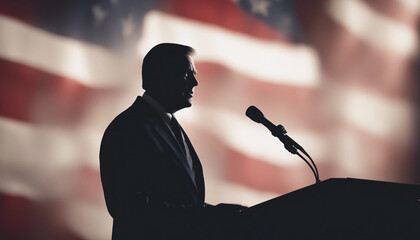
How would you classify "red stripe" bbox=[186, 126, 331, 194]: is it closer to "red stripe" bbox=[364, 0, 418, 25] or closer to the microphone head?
"red stripe" bbox=[364, 0, 418, 25]

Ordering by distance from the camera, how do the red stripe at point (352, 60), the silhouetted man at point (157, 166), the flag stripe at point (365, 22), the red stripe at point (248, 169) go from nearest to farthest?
the silhouetted man at point (157, 166) < the red stripe at point (248, 169) < the red stripe at point (352, 60) < the flag stripe at point (365, 22)

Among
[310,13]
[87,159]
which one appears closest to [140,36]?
[87,159]

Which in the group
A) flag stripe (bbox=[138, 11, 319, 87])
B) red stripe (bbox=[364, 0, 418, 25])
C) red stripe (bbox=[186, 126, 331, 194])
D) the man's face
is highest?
red stripe (bbox=[364, 0, 418, 25])

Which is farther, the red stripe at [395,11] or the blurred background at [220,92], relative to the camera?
the red stripe at [395,11]

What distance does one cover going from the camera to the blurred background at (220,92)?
260cm

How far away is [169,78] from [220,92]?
1.71 meters

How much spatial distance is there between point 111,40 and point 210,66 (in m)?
0.76

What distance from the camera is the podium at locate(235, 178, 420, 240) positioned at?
3.46ft

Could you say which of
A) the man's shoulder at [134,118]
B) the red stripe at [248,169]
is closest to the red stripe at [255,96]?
the red stripe at [248,169]

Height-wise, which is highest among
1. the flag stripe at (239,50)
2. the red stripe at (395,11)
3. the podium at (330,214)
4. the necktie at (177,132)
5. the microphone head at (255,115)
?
the red stripe at (395,11)

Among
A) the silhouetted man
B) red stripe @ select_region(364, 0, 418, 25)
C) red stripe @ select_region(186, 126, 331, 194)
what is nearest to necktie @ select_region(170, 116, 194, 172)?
the silhouetted man

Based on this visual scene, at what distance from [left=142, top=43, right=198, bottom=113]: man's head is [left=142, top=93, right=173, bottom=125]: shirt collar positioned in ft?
0.04

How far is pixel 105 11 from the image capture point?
117 inches

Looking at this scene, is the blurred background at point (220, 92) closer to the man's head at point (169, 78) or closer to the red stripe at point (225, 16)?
the red stripe at point (225, 16)
